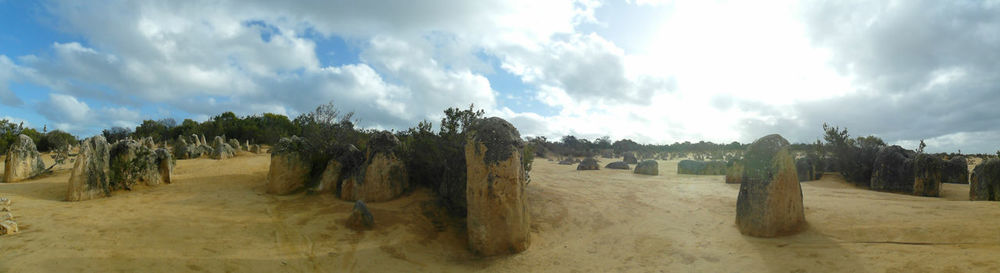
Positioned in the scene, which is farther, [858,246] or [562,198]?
[562,198]

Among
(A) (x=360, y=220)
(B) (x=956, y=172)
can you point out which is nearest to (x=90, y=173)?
(A) (x=360, y=220)

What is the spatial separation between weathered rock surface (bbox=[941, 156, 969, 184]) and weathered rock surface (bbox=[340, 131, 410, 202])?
18.3m

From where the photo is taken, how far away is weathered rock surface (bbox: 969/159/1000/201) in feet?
30.8

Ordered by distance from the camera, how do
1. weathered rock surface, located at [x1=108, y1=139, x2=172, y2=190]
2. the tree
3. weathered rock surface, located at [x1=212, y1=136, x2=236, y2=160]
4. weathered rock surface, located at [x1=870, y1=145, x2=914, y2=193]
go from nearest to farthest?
weathered rock surface, located at [x1=108, y1=139, x2=172, y2=190], weathered rock surface, located at [x1=870, y1=145, x2=914, y2=193], weathered rock surface, located at [x1=212, y1=136, x2=236, y2=160], the tree

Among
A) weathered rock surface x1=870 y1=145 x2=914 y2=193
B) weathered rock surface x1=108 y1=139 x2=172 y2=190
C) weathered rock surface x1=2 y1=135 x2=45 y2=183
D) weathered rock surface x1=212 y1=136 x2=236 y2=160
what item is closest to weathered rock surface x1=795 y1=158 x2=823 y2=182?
weathered rock surface x1=870 y1=145 x2=914 y2=193

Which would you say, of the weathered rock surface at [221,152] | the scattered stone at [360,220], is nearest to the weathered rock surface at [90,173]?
the scattered stone at [360,220]

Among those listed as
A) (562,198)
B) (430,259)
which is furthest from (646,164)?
(430,259)

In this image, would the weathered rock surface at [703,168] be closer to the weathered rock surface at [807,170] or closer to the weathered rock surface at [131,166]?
the weathered rock surface at [807,170]

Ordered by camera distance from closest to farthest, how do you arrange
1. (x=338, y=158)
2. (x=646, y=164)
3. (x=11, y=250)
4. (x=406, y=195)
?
(x=11, y=250)
(x=406, y=195)
(x=338, y=158)
(x=646, y=164)

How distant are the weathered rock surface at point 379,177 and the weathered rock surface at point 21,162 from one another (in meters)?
10.8

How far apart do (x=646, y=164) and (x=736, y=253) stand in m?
12.3

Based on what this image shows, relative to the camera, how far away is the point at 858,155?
50.1 feet

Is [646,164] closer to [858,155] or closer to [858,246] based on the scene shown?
[858,155]

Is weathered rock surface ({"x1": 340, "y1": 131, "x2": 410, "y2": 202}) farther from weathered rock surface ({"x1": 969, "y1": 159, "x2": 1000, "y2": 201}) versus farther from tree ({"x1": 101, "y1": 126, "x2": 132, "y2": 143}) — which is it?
tree ({"x1": 101, "y1": 126, "x2": 132, "y2": 143})
